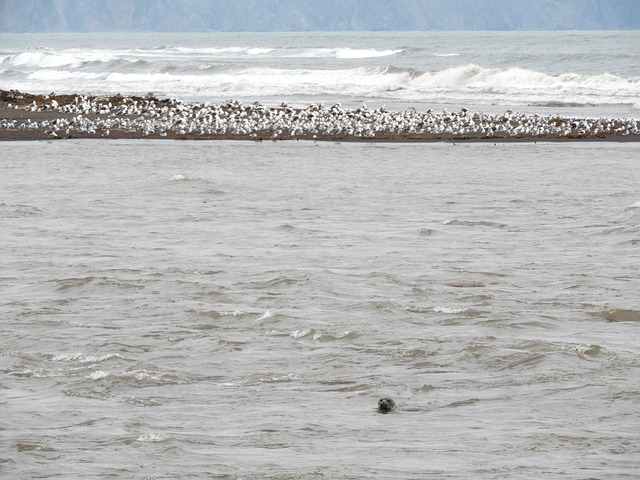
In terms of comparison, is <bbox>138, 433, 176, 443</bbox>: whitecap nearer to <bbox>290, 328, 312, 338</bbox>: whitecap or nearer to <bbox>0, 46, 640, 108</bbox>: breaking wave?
<bbox>290, 328, 312, 338</bbox>: whitecap

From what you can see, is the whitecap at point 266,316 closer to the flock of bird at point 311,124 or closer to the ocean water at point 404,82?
the flock of bird at point 311,124

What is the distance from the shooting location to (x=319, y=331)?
30.1 ft

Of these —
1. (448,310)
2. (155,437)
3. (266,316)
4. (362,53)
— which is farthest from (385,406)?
(362,53)

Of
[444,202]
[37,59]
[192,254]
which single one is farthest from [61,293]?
[37,59]

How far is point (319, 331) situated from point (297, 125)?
19.3 meters

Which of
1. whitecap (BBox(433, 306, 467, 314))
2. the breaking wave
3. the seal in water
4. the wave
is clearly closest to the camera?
the seal in water

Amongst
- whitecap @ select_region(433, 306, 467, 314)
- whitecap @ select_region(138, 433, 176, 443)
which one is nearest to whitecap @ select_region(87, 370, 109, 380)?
whitecap @ select_region(138, 433, 176, 443)

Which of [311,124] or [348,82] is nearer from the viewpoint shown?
[311,124]

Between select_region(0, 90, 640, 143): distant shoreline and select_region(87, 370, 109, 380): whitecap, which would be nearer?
select_region(87, 370, 109, 380): whitecap

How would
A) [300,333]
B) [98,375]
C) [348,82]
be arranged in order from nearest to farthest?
[98,375] < [300,333] < [348,82]

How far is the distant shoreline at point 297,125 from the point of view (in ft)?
87.0

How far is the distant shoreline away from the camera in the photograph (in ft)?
87.0

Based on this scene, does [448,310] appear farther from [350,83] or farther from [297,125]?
[350,83]

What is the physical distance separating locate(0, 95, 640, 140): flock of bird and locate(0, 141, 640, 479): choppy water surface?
8.75 metres
